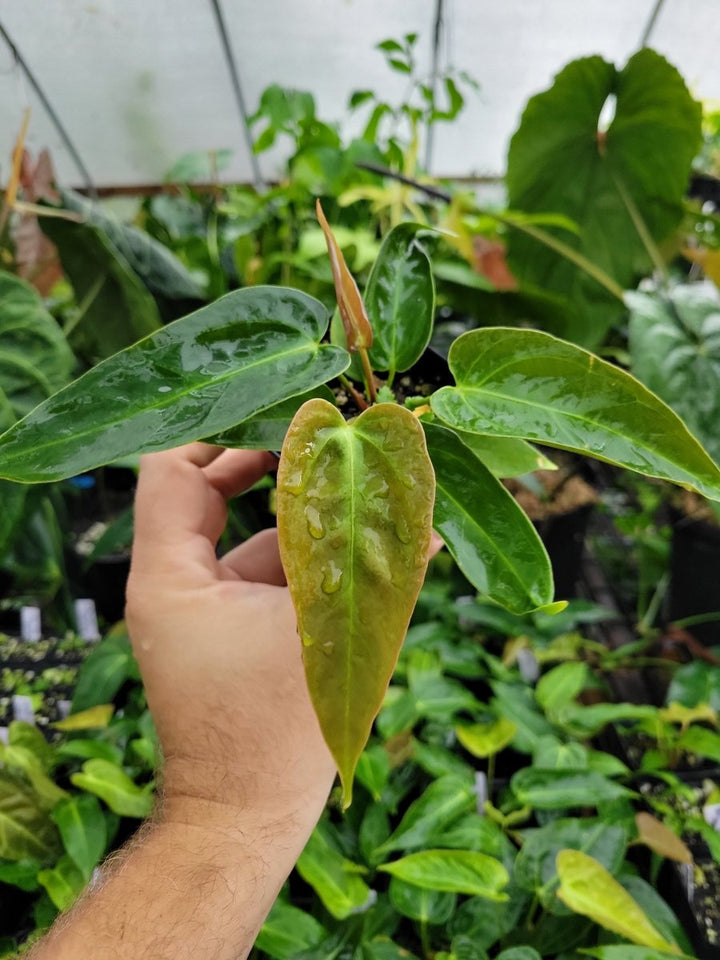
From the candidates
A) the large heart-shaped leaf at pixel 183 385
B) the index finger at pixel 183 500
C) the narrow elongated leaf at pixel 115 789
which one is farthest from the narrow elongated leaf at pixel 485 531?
the narrow elongated leaf at pixel 115 789

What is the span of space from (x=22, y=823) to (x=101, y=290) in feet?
2.50

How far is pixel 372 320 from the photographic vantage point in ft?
1.65

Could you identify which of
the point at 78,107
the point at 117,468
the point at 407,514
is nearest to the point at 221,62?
the point at 78,107

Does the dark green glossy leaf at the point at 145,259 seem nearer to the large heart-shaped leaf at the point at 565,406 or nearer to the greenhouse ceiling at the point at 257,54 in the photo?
the large heart-shaped leaf at the point at 565,406

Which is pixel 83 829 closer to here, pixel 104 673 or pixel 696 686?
pixel 104 673

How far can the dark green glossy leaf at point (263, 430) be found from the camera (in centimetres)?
45

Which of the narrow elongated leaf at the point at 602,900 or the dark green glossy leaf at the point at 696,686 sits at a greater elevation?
the narrow elongated leaf at the point at 602,900

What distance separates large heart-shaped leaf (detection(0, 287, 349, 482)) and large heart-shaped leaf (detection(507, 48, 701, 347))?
2.47 feet

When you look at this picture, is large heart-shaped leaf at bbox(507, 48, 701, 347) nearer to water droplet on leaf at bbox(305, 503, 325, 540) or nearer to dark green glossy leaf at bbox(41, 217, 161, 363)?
dark green glossy leaf at bbox(41, 217, 161, 363)

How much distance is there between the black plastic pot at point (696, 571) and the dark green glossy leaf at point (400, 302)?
0.96 meters

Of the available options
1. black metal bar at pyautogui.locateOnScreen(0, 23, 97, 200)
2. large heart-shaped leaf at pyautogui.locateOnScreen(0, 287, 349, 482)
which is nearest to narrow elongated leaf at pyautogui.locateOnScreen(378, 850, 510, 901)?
large heart-shaped leaf at pyautogui.locateOnScreen(0, 287, 349, 482)

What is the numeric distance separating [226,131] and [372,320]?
300 cm

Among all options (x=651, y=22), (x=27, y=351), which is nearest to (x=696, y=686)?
(x=27, y=351)

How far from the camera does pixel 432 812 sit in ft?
2.47
